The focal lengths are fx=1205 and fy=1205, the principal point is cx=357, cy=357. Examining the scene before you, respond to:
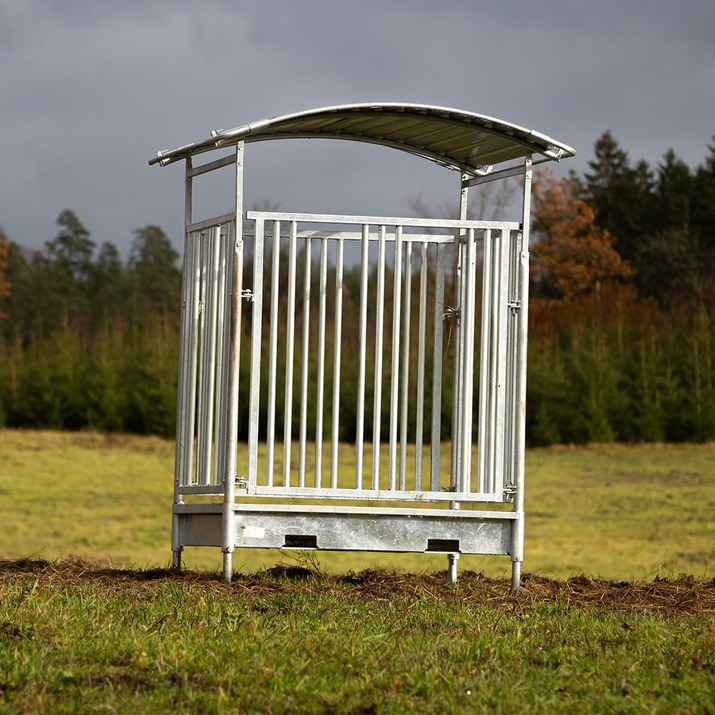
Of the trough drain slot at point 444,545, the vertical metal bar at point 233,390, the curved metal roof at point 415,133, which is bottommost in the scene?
the trough drain slot at point 444,545

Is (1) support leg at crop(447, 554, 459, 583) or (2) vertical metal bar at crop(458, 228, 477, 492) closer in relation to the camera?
(2) vertical metal bar at crop(458, 228, 477, 492)

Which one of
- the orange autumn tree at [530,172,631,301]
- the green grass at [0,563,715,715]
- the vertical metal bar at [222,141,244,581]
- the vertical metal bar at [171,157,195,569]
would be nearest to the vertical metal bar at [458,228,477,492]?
the green grass at [0,563,715,715]

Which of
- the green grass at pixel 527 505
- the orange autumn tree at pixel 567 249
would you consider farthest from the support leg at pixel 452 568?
the orange autumn tree at pixel 567 249

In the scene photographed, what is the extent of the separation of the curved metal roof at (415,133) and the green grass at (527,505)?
315 inches

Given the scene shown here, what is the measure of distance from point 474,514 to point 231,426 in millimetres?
1329

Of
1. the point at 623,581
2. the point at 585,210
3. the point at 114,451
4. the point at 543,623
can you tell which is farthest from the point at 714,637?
the point at 585,210

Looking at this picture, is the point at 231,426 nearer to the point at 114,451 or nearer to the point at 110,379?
the point at 114,451

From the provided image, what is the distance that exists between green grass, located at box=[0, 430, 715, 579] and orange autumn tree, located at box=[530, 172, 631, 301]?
540 inches

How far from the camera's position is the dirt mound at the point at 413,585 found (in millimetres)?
5965

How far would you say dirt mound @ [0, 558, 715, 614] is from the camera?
5965 millimetres

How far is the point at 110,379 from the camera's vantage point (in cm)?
2411

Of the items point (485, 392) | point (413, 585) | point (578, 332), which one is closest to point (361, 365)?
point (485, 392)

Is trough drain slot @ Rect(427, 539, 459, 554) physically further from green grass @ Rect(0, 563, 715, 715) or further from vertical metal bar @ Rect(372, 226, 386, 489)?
vertical metal bar @ Rect(372, 226, 386, 489)

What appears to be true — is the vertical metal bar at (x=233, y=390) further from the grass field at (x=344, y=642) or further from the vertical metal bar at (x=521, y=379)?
the vertical metal bar at (x=521, y=379)
